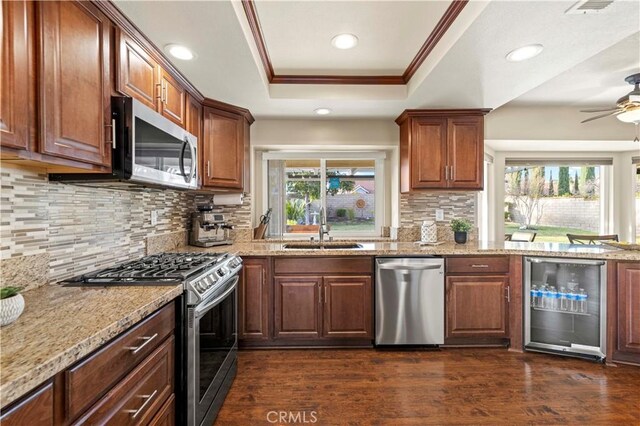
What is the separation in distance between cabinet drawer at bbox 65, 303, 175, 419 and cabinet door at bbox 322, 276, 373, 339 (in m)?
1.54

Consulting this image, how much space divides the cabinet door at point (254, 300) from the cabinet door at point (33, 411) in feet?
6.14

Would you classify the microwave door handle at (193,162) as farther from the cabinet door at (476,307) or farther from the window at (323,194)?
the cabinet door at (476,307)

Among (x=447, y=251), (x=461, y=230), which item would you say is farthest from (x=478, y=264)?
(x=461, y=230)

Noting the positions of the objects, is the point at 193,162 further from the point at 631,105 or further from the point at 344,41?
the point at 631,105

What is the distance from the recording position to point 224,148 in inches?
112

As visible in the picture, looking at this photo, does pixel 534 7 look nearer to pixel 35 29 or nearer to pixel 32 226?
pixel 35 29

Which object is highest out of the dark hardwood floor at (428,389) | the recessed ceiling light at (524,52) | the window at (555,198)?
the recessed ceiling light at (524,52)

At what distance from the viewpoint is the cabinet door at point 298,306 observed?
8.80 feet

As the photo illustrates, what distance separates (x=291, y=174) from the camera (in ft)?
11.7

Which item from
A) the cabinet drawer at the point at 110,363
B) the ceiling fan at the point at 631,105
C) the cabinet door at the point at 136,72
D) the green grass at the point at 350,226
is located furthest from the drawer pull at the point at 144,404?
the ceiling fan at the point at 631,105

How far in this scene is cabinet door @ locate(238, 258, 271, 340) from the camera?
2.66 metres

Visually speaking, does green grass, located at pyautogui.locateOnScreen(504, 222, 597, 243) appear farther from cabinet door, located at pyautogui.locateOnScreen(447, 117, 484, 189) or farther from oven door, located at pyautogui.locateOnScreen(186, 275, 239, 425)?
oven door, located at pyautogui.locateOnScreen(186, 275, 239, 425)

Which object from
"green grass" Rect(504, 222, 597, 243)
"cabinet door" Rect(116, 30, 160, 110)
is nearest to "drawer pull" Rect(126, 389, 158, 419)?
"cabinet door" Rect(116, 30, 160, 110)

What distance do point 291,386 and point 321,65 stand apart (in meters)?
2.42
